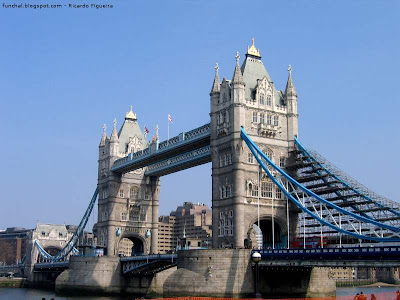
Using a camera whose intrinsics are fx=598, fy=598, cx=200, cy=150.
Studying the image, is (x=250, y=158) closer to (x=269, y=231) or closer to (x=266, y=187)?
(x=266, y=187)

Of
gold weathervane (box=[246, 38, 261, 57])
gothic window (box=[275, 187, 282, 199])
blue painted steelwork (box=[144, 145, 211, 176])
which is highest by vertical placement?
gold weathervane (box=[246, 38, 261, 57])

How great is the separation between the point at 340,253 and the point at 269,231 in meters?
22.7

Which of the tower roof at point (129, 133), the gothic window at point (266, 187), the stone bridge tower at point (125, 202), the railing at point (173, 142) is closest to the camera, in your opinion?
the gothic window at point (266, 187)

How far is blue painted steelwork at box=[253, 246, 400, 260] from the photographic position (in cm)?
5081

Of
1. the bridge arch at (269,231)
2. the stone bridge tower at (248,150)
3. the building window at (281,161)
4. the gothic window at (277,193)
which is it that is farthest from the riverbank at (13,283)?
the building window at (281,161)

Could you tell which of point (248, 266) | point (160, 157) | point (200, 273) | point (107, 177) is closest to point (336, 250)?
point (248, 266)

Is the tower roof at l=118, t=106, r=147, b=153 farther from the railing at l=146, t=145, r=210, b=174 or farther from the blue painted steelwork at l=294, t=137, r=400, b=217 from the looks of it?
the blue painted steelwork at l=294, t=137, r=400, b=217

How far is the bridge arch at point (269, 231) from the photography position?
231 feet

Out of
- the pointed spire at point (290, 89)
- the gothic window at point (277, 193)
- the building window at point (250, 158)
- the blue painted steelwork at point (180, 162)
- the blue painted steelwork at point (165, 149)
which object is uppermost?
the pointed spire at point (290, 89)

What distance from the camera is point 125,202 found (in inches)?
4021

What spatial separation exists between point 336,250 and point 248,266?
1195 cm

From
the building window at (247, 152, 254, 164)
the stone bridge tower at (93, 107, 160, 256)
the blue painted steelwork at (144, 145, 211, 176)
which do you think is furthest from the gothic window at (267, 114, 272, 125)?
the stone bridge tower at (93, 107, 160, 256)

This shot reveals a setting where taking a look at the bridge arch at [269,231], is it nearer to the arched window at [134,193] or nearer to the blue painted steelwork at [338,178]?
the blue painted steelwork at [338,178]

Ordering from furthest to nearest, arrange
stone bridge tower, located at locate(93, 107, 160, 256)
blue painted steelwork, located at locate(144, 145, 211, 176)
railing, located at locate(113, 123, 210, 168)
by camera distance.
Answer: stone bridge tower, located at locate(93, 107, 160, 256), blue painted steelwork, located at locate(144, 145, 211, 176), railing, located at locate(113, 123, 210, 168)
